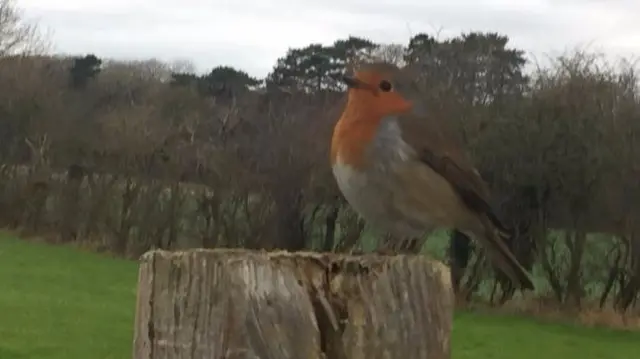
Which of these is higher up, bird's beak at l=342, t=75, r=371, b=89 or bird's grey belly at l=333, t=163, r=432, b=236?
bird's beak at l=342, t=75, r=371, b=89

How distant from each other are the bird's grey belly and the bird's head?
0.21 m

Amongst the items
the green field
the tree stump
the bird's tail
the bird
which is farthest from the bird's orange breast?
the green field

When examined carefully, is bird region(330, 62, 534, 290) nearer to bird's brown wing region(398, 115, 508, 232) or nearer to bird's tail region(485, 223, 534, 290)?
bird's brown wing region(398, 115, 508, 232)

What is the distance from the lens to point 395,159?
12.5ft

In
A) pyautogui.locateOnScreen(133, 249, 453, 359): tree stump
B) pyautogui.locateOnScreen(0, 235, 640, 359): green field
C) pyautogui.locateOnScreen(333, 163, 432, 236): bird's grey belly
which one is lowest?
pyautogui.locateOnScreen(0, 235, 640, 359): green field

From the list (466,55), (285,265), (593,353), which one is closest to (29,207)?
(466,55)

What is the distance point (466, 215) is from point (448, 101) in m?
12.4

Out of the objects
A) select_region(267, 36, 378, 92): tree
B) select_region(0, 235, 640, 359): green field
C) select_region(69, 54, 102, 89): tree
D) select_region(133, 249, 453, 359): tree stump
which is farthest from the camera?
select_region(69, 54, 102, 89): tree

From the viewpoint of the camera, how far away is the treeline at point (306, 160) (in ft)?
54.9

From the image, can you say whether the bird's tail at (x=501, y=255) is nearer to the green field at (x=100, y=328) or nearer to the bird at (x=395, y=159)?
the bird at (x=395, y=159)

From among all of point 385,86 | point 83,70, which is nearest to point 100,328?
point 385,86

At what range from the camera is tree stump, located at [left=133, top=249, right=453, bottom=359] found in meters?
1.88

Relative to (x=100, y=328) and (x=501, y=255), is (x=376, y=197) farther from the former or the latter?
(x=100, y=328)

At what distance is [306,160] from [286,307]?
17.1 m
